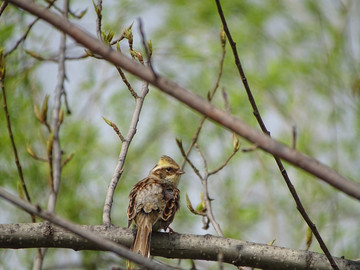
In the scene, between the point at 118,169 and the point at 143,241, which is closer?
the point at 143,241

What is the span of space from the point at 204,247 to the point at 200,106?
192 centimetres

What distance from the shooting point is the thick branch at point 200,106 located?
2330 millimetres

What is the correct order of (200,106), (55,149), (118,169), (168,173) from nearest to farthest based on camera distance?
(200,106), (118,169), (55,149), (168,173)

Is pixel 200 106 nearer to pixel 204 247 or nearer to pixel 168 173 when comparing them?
pixel 204 247

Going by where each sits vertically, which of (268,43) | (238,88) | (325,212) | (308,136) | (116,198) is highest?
(268,43)

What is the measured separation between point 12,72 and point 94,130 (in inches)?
72.7

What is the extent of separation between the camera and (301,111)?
1186 centimetres

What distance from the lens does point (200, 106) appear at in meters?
2.38

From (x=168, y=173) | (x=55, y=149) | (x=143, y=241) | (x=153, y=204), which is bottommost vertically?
(x=143, y=241)

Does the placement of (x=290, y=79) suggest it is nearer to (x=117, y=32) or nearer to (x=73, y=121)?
(x=117, y=32)

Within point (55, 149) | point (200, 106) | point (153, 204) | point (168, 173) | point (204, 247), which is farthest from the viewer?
point (168, 173)

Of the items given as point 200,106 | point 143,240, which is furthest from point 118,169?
point 200,106

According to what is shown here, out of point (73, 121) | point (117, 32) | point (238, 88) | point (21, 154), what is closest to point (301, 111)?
point (238, 88)

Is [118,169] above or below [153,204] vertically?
below
